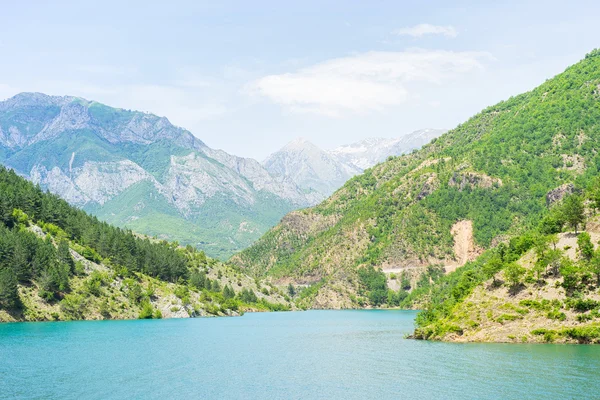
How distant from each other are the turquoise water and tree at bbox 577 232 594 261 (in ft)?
65.5

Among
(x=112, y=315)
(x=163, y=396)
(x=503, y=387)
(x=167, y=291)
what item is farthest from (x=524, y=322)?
(x=167, y=291)

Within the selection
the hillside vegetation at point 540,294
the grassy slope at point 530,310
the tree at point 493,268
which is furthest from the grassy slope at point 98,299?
the tree at point 493,268

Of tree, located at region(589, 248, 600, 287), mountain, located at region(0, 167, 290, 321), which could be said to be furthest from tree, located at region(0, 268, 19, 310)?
tree, located at region(589, 248, 600, 287)

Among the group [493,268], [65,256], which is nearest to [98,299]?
[65,256]

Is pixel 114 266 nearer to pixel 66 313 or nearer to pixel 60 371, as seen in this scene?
pixel 66 313

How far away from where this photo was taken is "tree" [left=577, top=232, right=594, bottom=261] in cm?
10638

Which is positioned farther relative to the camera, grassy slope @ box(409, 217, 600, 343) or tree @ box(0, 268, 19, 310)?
tree @ box(0, 268, 19, 310)

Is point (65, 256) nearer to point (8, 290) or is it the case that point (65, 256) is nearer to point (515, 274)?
point (8, 290)

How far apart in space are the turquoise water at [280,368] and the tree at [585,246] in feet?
65.5

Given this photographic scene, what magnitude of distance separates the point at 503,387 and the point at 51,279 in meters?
123

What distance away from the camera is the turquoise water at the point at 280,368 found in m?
70.3

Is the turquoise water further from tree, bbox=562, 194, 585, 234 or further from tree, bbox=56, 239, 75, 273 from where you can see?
tree, bbox=56, 239, 75, 273

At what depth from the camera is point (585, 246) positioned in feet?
353

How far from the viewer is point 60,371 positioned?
8169 cm
